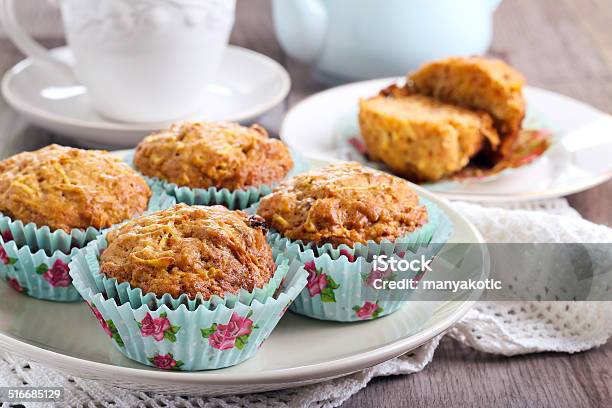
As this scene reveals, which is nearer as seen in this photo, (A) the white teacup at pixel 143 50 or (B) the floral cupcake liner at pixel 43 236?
(B) the floral cupcake liner at pixel 43 236

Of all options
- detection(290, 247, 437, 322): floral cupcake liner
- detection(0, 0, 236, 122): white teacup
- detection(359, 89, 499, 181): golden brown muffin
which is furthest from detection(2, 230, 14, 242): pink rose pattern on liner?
detection(359, 89, 499, 181): golden brown muffin

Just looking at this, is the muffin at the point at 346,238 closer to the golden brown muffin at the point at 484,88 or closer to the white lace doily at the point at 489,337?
the white lace doily at the point at 489,337

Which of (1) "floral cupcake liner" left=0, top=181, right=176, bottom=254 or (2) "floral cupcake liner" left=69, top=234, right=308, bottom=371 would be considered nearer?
(2) "floral cupcake liner" left=69, top=234, right=308, bottom=371

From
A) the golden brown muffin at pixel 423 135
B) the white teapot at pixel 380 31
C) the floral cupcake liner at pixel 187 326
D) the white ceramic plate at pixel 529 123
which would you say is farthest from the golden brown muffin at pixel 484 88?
the floral cupcake liner at pixel 187 326

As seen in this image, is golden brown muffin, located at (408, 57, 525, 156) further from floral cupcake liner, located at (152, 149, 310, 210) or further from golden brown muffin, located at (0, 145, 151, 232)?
golden brown muffin, located at (0, 145, 151, 232)

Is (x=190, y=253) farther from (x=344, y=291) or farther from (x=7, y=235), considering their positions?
(x=7, y=235)

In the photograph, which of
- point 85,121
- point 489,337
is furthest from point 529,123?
point 85,121

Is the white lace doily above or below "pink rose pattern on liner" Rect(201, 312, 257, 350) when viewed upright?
below
